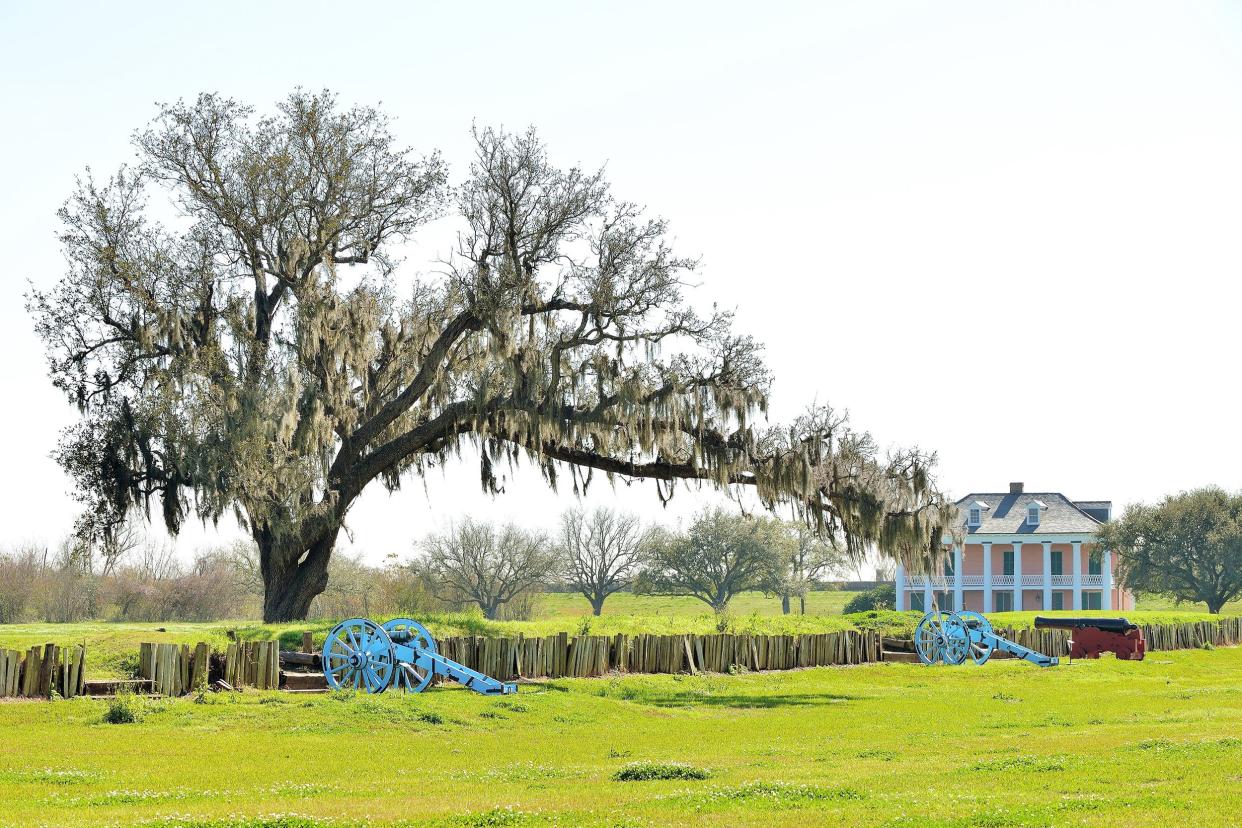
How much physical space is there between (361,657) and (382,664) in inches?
14.5

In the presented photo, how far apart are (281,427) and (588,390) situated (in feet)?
21.5

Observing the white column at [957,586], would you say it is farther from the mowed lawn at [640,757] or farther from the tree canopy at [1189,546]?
the mowed lawn at [640,757]

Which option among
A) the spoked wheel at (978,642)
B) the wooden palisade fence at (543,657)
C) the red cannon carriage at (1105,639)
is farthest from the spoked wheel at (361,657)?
the red cannon carriage at (1105,639)

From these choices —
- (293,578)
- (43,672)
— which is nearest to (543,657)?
(293,578)

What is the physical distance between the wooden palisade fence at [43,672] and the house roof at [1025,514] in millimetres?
54245

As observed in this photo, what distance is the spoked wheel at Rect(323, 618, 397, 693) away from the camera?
2164 centimetres

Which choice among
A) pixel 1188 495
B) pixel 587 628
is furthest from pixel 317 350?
pixel 1188 495

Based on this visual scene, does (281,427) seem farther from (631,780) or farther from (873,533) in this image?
(631,780)

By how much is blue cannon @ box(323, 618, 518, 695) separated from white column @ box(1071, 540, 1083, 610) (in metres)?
51.7

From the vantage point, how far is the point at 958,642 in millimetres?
33938

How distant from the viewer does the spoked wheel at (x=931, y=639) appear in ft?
111

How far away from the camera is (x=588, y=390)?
28.3m

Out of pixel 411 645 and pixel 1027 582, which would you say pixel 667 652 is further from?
pixel 1027 582

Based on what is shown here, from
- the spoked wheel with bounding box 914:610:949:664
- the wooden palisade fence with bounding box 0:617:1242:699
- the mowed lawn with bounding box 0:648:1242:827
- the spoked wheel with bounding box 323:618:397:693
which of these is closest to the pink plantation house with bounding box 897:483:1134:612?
the wooden palisade fence with bounding box 0:617:1242:699
